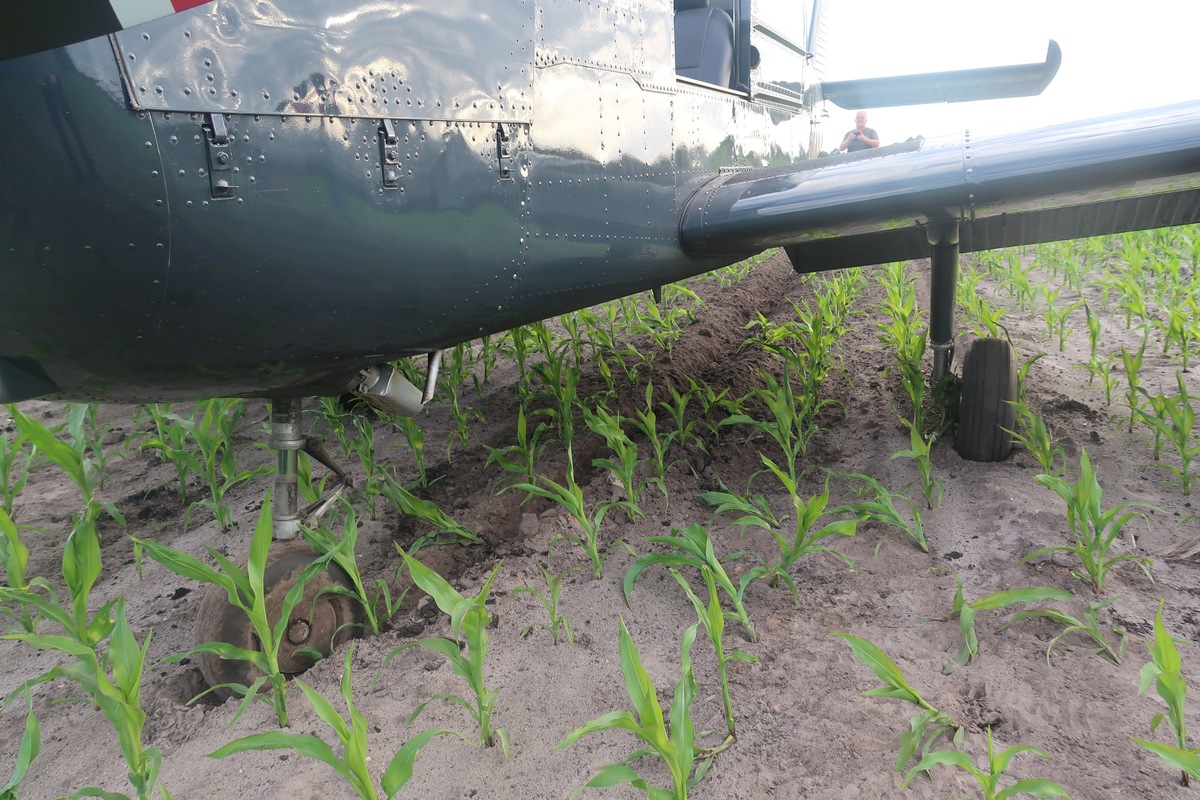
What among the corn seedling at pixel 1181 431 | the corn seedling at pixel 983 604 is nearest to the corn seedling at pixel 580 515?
the corn seedling at pixel 983 604

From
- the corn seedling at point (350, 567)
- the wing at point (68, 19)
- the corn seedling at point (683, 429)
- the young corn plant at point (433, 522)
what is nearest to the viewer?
the wing at point (68, 19)

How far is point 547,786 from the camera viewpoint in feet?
4.96

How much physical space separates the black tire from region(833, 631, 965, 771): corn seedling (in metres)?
1.65

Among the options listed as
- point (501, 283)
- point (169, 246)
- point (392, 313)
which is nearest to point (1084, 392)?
point (501, 283)

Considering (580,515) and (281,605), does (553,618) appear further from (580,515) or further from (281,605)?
(281,605)

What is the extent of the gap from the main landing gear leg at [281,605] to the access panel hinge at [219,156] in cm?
83

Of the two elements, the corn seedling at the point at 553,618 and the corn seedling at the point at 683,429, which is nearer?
the corn seedling at the point at 553,618

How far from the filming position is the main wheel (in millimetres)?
1887

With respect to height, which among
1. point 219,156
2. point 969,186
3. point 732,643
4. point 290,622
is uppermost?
point 219,156

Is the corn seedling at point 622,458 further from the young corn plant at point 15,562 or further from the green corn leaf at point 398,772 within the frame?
the young corn plant at point 15,562

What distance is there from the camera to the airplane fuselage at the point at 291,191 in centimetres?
120

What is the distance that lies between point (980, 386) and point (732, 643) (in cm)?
166

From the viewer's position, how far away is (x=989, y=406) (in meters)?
2.90

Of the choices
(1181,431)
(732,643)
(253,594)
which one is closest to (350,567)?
(253,594)
